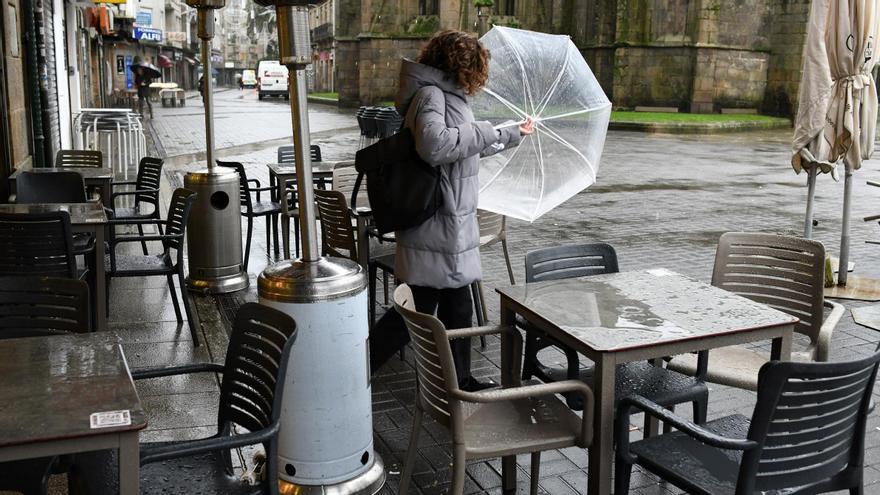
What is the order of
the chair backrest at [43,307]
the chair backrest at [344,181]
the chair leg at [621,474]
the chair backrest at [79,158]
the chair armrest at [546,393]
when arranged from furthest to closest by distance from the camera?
the chair backrest at [79,158]
the chair backrest at [344,181]
the chair backrest at [43,307]
the chair leg at [621,474]
the chair armrest at [546,393]

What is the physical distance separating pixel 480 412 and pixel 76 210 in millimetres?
3730

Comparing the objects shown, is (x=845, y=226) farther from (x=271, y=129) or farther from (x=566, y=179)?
(x=271, y=129)

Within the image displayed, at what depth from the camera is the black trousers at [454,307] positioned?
452cm

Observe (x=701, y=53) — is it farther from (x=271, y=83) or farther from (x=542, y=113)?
(x=271, y=83)

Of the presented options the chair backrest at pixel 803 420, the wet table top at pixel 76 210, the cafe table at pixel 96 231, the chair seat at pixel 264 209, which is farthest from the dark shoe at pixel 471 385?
the chair seat at pixel 264 209

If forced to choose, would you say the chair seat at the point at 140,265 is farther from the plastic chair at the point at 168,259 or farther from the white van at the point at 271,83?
the white van at the point at 271,83

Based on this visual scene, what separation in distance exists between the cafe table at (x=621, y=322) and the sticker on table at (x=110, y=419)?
63.6 inches

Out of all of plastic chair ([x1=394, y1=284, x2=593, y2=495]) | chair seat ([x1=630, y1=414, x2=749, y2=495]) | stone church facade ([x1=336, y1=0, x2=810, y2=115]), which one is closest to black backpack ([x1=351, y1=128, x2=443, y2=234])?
plastic chair ([x1=394, y1=284, x2=593, y2=495])

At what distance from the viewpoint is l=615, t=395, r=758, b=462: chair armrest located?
264 centimetres

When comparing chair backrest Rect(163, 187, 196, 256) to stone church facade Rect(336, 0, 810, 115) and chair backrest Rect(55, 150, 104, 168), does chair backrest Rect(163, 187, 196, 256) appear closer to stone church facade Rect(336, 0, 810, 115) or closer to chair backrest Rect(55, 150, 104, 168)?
chair backrest Rect(55, 150, 104, 168)

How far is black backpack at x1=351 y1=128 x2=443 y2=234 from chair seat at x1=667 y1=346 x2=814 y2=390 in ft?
4.59

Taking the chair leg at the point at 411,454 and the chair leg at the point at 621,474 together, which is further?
the chair leg at the point at 411,454

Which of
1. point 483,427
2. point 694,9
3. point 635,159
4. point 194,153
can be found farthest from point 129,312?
point 694,9

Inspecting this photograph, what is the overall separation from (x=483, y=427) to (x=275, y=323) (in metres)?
0.94
